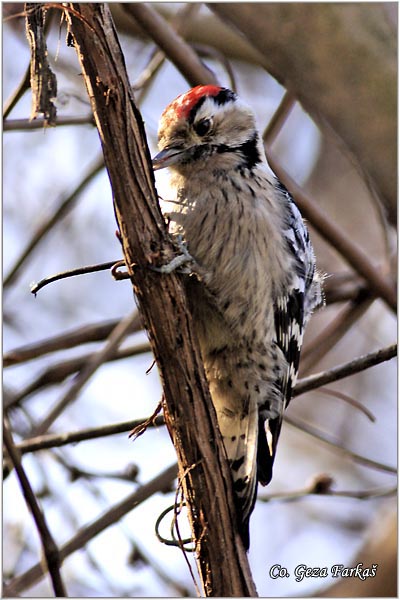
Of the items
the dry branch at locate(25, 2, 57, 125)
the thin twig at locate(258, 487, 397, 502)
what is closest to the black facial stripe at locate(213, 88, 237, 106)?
the dry branch at locate(25, 2, 57, 125)

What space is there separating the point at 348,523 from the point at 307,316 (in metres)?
3.10

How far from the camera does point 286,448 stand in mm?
6648

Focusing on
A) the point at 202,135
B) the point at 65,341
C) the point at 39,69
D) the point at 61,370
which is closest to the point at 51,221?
the point at 65,341

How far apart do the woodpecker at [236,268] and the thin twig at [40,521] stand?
0.60 meters

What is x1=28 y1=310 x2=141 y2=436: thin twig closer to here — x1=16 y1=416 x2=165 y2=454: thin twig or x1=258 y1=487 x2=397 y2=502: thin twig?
x1=16 y1=416 x2=165 y2=454: thin twig

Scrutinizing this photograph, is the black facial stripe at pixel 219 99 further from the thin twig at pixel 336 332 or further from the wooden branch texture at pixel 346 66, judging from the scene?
the thin twig at pixel 336 332

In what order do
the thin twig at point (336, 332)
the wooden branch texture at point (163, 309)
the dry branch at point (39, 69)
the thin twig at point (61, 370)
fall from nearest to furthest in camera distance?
the wooden branch texture at point (163, 309), the dry branch at point (39, 69), the thin twig at point (61, 370), the thin twig at point (336, 332)

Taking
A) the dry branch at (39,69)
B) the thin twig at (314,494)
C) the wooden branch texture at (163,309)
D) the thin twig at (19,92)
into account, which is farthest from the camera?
the thin twig at (314,494)

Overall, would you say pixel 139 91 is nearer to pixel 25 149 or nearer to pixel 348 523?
pixel 25 149

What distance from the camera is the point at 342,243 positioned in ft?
11.4

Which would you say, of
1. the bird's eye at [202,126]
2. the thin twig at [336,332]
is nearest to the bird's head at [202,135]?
the bird's eye at [202,126]

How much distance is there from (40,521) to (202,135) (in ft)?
4.53

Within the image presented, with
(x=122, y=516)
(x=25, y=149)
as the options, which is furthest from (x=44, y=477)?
(x=25, y=149)

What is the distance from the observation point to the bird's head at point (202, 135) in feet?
8.77
